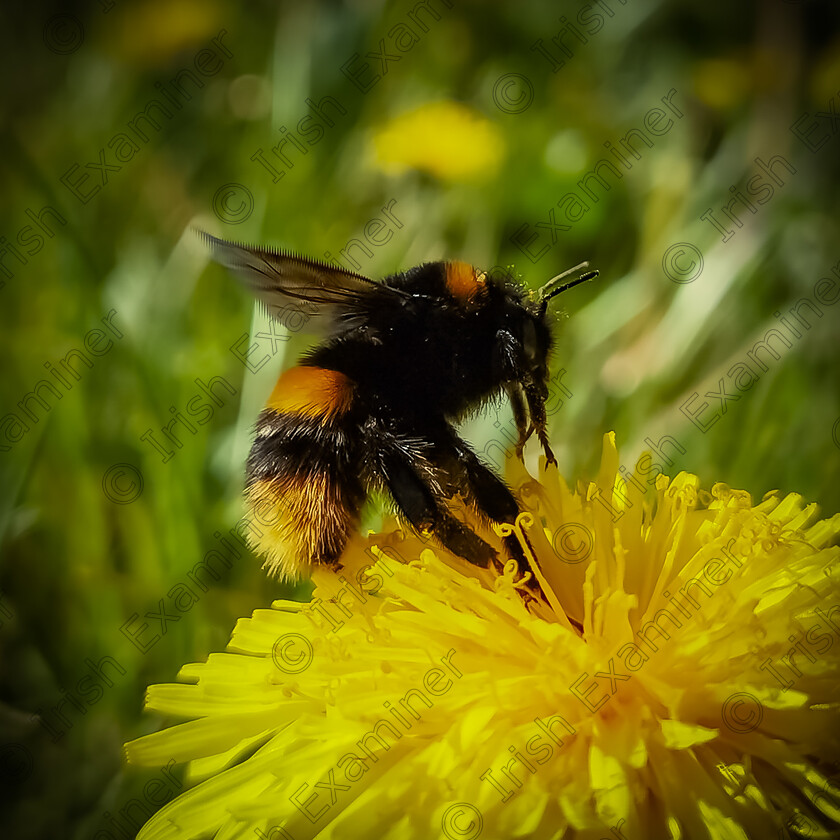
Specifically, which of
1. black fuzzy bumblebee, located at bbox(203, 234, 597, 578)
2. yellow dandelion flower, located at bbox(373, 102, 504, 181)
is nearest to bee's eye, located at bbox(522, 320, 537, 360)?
black fuzzy bumblebee, located at bbox(203, 234, 597, 578)

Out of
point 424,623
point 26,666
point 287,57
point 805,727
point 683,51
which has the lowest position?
point 805,727

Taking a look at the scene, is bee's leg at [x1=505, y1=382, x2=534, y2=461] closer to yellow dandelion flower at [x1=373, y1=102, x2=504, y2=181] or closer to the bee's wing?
the bee's wing

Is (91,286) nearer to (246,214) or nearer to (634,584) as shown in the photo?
(246,214)

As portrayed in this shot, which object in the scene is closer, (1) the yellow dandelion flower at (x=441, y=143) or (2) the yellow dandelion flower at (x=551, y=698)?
(2) the yellow dandelion flower at (x=551, y=698)

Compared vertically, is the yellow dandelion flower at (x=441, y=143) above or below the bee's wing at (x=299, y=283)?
above

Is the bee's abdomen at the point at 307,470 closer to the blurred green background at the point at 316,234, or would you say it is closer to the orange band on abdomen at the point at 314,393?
the orange band on abdomen at the point at 314,393

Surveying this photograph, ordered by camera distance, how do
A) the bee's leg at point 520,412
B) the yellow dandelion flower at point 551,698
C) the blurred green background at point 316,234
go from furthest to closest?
the blurred green background at point 316,234 < the bee's leg at point 520,412 < the yellow dandelion flower at point 551,698

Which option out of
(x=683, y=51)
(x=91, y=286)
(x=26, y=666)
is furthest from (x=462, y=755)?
(x=683, y=51)

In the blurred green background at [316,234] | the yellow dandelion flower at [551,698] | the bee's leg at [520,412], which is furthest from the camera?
the blurred green background at [316,234]

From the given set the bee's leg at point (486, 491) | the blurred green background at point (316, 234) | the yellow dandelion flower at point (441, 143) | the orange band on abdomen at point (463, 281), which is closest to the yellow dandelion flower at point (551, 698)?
the bee's leg at point (486, 491)
